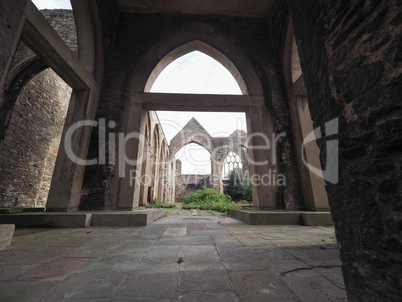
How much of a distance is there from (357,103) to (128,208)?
4.75 m

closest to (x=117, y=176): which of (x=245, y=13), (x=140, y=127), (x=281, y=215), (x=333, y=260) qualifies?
(x=140, y=127)

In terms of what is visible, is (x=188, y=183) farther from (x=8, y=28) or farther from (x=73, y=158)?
(x=8, y=28)

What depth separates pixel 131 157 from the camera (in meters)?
4.84

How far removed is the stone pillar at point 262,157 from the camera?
4781mm

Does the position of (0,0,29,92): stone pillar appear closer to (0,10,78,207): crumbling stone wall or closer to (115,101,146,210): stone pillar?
(115,101,146,210): stone pillar

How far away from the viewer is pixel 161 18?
635 centimetres

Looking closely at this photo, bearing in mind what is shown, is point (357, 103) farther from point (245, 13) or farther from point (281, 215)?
point (245, 13)

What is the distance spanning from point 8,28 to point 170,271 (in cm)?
349

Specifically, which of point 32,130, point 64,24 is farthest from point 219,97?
point 64,24

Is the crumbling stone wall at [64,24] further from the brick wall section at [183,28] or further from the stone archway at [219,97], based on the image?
the stone archway at [219,97]

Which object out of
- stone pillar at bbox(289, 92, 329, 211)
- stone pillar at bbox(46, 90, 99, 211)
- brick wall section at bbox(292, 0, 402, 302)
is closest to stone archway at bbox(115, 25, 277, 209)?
stone pillar at bbox(289, 92, 329, 211)

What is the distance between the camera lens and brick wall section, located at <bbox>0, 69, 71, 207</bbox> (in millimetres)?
6983

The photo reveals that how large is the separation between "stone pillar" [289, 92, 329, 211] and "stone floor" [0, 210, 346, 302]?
2.43 metres

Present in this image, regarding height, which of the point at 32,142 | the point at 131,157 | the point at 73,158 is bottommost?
the point at 73,158
